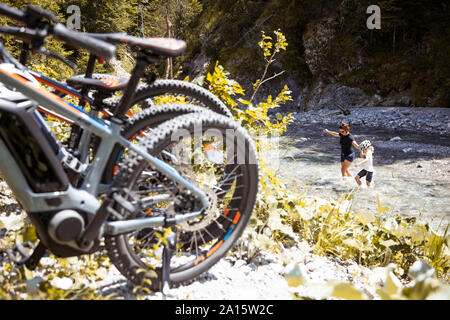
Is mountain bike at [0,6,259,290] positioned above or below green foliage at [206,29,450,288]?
above

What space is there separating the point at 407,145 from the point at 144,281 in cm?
1131

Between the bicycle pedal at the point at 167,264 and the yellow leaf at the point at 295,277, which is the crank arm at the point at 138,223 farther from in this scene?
the yellow leaf at the point at 295,277

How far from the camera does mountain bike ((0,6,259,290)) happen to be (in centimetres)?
173

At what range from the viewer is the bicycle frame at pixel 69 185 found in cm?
174

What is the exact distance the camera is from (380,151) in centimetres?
1083

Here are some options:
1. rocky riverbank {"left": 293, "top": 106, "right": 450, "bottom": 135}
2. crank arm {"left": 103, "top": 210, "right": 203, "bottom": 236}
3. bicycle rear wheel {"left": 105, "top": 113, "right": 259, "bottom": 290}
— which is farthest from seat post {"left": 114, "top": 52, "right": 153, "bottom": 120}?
rocky riverbank {"left": 293, "top": 106, "right": 450, "bottom": 135}

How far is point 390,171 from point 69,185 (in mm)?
8801

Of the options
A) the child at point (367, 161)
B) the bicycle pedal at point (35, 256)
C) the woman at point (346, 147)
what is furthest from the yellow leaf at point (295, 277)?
the woman at point (346, 147)

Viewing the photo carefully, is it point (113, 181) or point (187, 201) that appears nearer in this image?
point (113, 181)

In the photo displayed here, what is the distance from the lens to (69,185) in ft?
6.01

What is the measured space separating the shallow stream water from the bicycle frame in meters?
2.37

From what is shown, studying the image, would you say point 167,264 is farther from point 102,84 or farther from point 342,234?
point 342,234

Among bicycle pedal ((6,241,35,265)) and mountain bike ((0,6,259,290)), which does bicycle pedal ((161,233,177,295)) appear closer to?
mountain bike ((0,6,259,290))

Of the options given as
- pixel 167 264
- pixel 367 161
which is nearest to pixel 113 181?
pixel 167 264
